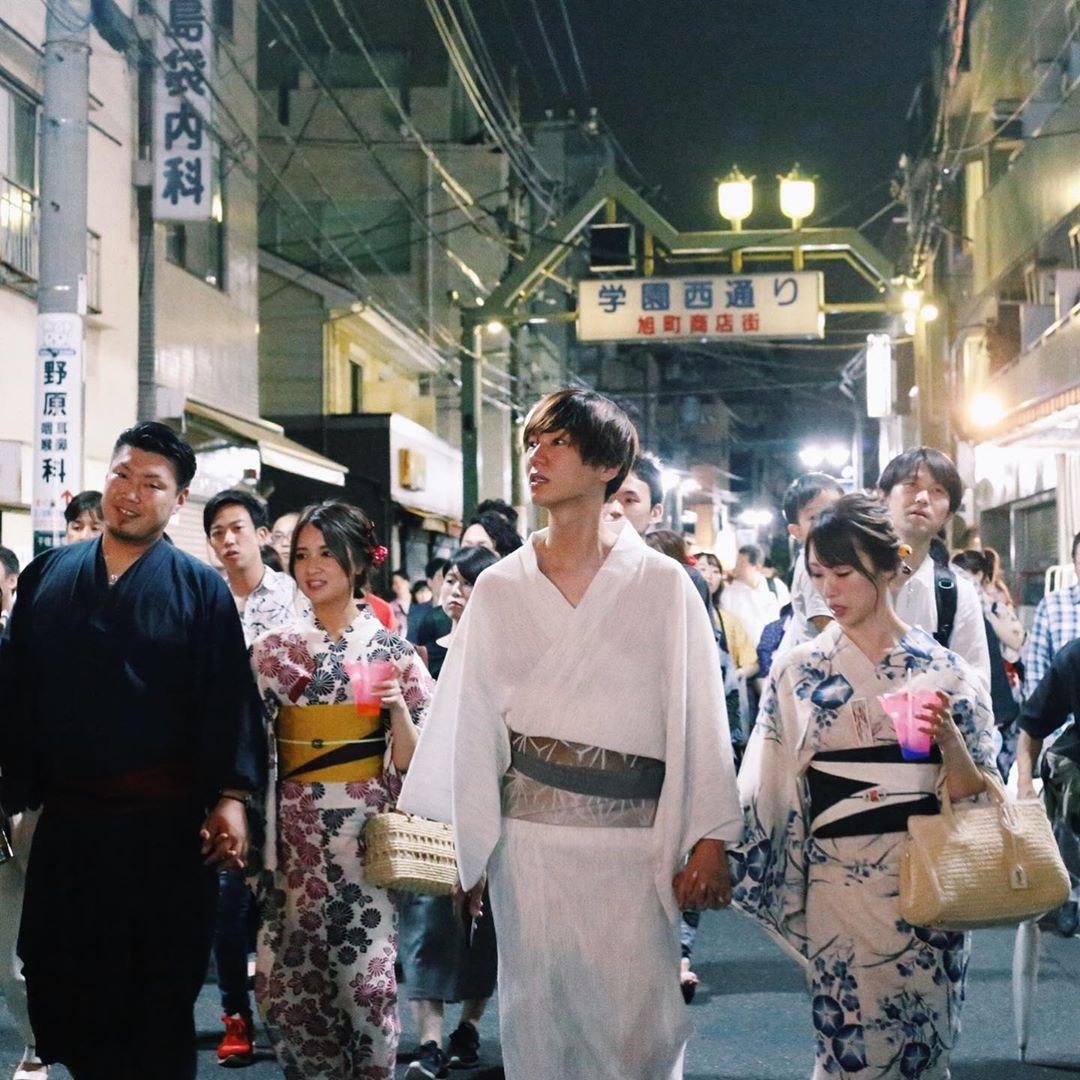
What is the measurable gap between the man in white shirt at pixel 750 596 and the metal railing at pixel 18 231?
7.27 metres

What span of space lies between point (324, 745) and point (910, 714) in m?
2.05

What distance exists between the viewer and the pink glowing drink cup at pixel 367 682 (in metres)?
5.05

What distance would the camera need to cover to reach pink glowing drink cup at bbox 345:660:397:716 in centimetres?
505

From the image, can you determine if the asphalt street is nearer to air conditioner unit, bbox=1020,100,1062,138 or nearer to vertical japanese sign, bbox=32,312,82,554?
vertical japanese sign, bbox=32,312,82,554

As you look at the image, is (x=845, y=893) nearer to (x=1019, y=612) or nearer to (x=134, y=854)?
(x=134, y=854)

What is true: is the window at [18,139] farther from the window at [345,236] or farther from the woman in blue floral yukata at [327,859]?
the window at [345,236]

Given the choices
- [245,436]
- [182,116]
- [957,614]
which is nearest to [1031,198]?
[245,436]

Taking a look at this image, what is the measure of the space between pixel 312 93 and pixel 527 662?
3305 centimetres

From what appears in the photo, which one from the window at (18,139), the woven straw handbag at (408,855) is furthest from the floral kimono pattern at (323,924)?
the window at (18,139)

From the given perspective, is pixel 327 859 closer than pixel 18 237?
Yes

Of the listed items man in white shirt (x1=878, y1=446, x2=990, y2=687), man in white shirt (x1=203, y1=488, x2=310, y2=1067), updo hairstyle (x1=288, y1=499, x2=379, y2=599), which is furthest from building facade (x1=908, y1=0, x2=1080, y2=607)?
updo hairstyle (x1=288, y1=499, x2=379, y2=599)

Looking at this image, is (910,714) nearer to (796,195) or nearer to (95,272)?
(95,272)

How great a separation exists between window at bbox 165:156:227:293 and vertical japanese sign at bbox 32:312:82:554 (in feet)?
29.5

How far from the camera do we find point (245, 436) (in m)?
19.4
